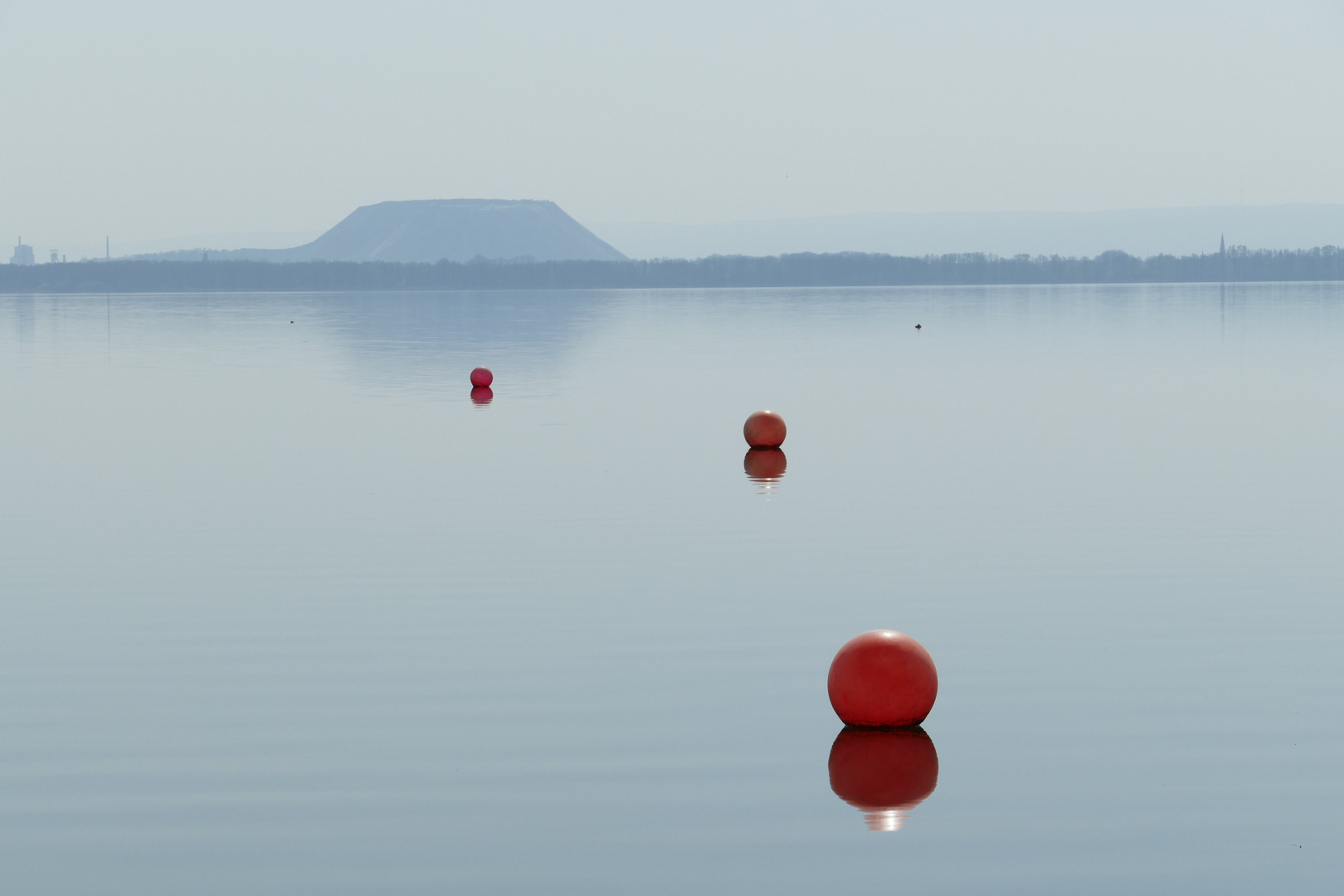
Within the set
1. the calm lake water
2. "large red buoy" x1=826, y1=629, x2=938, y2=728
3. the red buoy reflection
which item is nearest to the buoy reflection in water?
the calm lake water

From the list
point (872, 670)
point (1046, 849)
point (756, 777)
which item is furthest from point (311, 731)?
point (1046, 849)

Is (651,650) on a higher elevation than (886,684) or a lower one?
lower

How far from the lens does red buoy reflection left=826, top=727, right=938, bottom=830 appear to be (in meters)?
10.7

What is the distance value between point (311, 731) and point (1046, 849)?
5.63 m

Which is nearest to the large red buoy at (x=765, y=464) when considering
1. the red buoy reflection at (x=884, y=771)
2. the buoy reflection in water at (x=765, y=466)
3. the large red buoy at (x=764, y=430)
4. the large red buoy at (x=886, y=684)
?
the buoy reflection in water at (x=765, y=466)

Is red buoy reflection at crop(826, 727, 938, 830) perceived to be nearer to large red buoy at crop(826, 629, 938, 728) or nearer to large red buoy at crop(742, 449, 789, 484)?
large red buoy at crop(826, 629, 938, 728)

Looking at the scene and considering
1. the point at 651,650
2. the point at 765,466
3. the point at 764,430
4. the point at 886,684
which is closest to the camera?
the point at 886,684

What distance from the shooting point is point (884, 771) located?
37.7 ft

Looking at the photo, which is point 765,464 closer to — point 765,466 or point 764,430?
point 765,466

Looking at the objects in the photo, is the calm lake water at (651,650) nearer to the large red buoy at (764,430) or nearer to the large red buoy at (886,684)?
the large red buoy at (886,684)

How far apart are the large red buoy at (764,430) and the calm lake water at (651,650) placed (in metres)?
0.70

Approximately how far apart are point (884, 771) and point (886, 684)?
1.05 meters

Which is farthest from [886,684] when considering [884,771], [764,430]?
[764,430]

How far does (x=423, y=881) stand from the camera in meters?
9.36
